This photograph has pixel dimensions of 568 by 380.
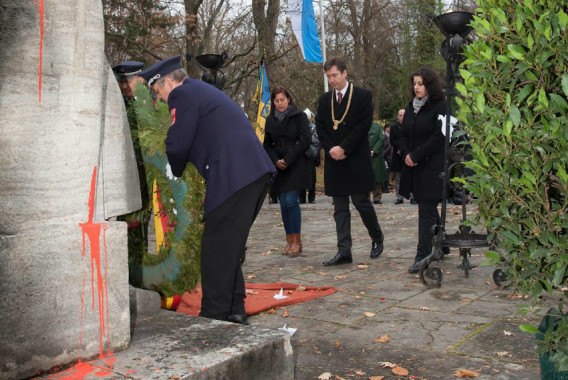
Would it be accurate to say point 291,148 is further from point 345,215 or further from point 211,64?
point 211,64

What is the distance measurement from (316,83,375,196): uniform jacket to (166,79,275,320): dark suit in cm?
291

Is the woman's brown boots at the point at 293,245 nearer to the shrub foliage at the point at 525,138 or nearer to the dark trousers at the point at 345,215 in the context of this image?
the dark trousers at the point at 345,215

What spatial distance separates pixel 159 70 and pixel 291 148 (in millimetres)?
3794

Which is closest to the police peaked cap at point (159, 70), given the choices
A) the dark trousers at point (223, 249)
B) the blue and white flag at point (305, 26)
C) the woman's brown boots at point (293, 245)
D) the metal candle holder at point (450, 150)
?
the dark trousers at point (223, 249)

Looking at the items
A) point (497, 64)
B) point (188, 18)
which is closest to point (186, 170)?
point (497, 64)

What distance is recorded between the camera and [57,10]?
289cm

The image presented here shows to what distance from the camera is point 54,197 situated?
2.91 meters

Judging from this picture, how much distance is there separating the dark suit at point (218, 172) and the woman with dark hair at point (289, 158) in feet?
11.6

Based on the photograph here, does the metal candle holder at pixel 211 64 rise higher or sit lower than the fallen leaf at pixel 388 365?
higher

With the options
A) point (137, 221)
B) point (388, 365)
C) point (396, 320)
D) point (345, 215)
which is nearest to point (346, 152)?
point (345, 215)

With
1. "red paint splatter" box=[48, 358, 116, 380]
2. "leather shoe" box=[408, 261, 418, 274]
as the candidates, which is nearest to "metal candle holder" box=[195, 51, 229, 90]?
"leather shoe" box=[408, 261, 418, 274]

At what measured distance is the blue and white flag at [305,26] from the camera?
59.4ft

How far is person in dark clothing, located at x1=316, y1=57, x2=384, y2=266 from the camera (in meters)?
7.17

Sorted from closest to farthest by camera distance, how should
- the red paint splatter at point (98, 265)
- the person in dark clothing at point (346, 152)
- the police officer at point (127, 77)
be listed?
the red paint splatter at point (98, 265) → the police officer at point (127, 77) → the person in dark clothing at point (346, 152)
